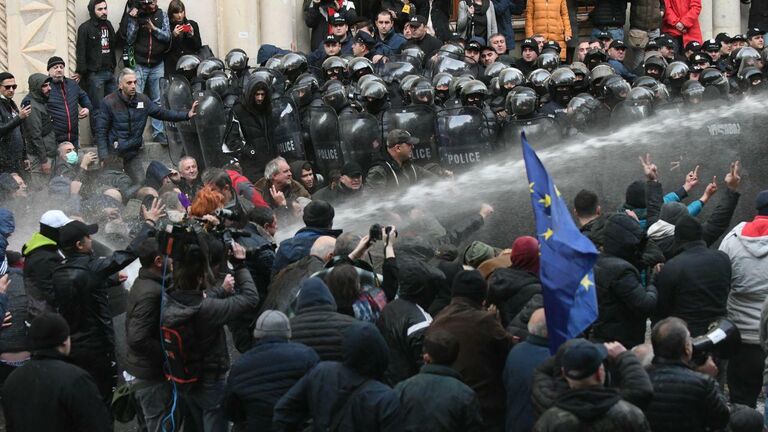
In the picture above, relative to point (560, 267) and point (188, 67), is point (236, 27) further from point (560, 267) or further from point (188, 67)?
point (560, 267)

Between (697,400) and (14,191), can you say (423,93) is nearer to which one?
(14,191)

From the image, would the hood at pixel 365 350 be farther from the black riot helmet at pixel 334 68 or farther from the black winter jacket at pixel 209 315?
the black riot helmet at pixel 334 68

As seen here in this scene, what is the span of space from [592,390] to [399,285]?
2504 mm

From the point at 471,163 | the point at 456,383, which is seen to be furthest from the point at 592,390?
the point at 471,163

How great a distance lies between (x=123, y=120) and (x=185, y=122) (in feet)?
2.48

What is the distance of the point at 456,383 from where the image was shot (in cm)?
870

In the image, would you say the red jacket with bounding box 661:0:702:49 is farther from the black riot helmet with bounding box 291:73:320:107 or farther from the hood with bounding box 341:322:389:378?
the hood with bounding box 341:322:389:378

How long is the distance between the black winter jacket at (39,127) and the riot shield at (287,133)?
2.39 metres

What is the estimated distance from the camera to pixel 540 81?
18.4m

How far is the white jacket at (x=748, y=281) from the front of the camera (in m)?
11.6

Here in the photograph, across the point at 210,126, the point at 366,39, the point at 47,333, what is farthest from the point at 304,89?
the point at 47,333

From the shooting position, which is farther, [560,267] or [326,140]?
[326,140]

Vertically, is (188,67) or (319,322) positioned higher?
(188,67)

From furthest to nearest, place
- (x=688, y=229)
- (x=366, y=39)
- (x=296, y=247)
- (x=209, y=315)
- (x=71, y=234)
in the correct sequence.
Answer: (x=366, y=39) → (x=296, y=247) → (x=688, y=229) → (x=71, y=234) → (x=209, y=315)
